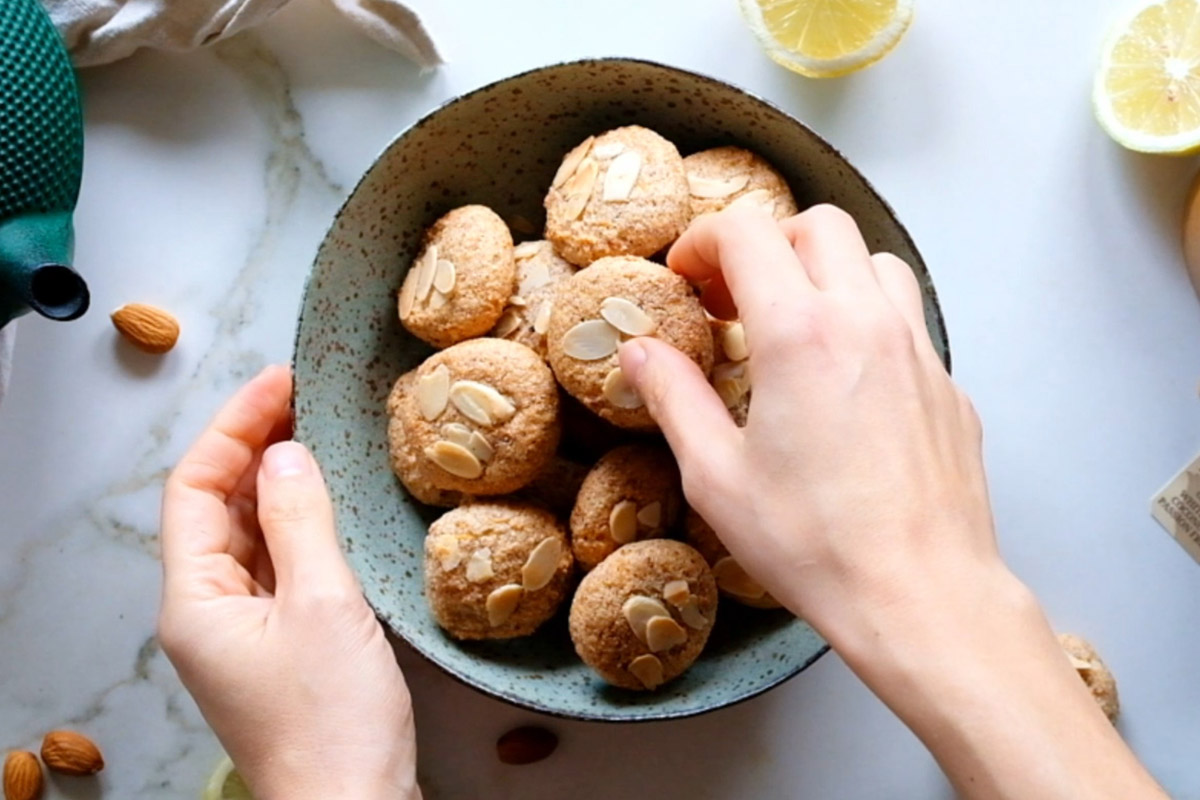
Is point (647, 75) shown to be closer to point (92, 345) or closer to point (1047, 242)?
point (1047, 242)

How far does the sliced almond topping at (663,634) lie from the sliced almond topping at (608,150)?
393 mm

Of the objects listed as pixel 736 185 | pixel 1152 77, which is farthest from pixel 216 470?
pixel 1152 77

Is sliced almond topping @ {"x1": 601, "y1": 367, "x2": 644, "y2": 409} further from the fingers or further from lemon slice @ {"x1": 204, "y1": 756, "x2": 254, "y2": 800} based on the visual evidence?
lemon slice @ {"x1": 204, "y1": 756, "x2": 254, "y2": 800}

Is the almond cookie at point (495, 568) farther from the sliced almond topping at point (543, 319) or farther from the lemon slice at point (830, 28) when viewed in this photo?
the lemon slice at point (830, 28)

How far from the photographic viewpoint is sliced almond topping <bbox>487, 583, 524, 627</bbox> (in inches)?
39.1

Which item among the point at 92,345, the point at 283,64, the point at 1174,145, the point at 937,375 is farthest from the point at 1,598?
the point at 1174,145

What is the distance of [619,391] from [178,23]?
23.2 inches

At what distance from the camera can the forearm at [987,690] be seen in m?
0.77

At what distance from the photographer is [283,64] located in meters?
1.18

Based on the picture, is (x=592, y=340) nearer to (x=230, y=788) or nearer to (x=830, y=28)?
(x=830, y=28)

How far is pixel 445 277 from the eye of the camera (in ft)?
3.34

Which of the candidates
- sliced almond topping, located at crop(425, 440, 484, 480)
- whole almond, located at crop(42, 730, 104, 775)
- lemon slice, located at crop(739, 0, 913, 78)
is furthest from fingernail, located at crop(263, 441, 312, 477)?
lemon slice, located at crop(739, 0, 913, 78)

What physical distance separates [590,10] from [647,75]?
203 mm

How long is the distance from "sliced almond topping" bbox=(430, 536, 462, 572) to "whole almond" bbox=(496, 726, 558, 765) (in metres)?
0.27
